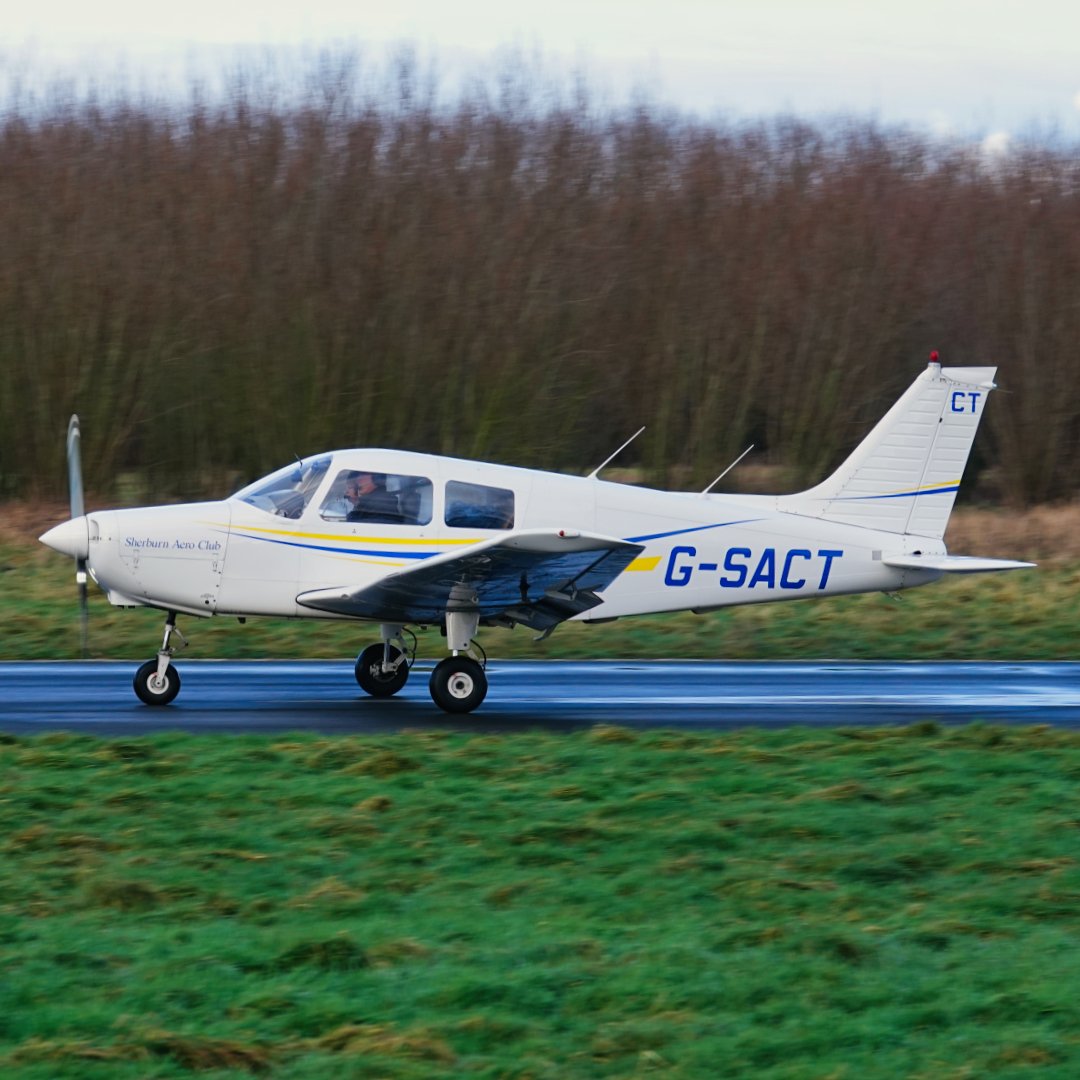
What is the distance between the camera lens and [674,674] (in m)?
13.1

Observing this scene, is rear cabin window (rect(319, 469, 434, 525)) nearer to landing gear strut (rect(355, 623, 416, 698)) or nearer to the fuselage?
the fuselage

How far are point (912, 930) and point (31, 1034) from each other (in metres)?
3.13

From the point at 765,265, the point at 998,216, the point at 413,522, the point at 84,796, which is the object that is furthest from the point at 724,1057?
Result: the point at 998,216

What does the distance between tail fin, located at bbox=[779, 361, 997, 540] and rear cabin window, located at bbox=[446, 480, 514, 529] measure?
2308mm

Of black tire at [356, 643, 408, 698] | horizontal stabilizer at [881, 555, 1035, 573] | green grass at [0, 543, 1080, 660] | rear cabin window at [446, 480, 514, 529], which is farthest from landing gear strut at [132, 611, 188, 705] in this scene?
horizontal stabilizer at [881, 555, 1035, 573]

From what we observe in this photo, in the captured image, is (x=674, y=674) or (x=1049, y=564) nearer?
(x=674, y=674)

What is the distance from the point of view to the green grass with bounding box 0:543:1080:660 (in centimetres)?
1448

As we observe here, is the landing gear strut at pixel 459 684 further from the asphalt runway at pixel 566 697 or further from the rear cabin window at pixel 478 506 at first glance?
the rear cabin window at pixel 478 506

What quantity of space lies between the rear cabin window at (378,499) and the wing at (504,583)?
54 centimetres

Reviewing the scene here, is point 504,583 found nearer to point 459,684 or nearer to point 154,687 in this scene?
point 459,684

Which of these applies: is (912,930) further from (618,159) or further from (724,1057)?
(618,159)

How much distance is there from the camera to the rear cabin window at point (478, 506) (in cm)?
1095

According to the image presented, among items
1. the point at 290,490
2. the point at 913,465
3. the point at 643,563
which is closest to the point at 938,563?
the point at 913,465

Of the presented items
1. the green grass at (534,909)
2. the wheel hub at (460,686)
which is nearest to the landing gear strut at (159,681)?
the green grass at (534,909)
